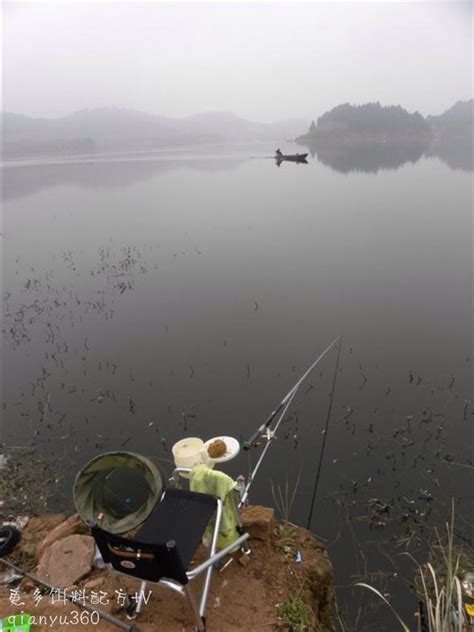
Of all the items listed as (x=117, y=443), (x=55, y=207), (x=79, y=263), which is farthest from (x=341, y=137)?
(x=117, y=443)

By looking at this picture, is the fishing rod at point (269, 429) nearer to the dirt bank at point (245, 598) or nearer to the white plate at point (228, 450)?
the white plate at point (228, 450)

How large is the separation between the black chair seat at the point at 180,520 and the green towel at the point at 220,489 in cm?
13

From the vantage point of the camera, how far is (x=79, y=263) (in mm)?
20500

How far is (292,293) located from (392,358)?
551cm

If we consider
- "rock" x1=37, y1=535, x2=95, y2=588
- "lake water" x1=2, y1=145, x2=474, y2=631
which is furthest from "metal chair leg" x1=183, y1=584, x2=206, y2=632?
"lake water" x1=2, y1=145, x2=474, y2=631

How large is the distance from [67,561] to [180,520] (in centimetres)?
179

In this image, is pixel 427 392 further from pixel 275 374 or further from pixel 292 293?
pixel 292 293

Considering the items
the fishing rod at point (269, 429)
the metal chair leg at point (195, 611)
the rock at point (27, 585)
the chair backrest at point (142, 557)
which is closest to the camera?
the chair backrest at point (142, 557)

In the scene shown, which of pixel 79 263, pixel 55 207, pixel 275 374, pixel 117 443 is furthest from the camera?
pixel 55 207

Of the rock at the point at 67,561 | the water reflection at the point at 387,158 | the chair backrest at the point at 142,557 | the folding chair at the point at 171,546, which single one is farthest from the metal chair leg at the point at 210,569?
the water reflection at the point at 387,158

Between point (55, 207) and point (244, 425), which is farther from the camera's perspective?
point (55, 207)

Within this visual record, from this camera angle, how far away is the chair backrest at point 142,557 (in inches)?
128

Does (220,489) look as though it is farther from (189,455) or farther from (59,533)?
(59,533)

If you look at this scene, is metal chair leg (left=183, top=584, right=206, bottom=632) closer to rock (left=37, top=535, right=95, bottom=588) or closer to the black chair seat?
the black chair seat
